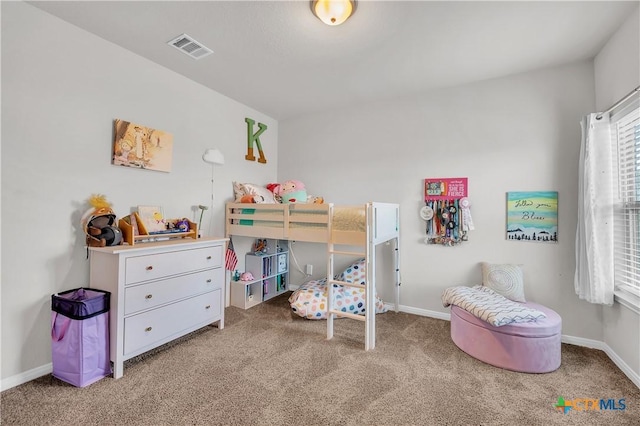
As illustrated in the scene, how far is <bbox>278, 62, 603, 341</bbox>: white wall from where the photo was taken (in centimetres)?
247

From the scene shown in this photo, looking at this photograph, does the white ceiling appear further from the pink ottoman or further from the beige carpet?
the beige carpet

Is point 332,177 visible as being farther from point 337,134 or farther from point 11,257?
point 11,257

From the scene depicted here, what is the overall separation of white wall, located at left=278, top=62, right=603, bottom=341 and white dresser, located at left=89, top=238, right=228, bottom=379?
164cm

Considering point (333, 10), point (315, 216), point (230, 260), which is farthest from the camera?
point (230, 260)

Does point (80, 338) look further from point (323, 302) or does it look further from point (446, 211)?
point (446, 211)

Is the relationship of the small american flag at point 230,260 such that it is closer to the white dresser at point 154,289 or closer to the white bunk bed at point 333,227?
the white bunk bed at point 333,227

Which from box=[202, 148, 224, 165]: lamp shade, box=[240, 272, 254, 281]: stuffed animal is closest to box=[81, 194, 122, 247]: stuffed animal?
box=[202, 148, 224, 165]: lamp shade

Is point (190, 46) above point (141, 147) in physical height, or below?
above

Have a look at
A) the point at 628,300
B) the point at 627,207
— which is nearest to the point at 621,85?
the point at 627,207

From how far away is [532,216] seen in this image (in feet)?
8.48

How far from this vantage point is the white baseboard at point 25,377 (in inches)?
69.5

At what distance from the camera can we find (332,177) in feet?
12.1

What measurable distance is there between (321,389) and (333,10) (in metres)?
2.43

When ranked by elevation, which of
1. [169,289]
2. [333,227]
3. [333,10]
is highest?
[333,10]
